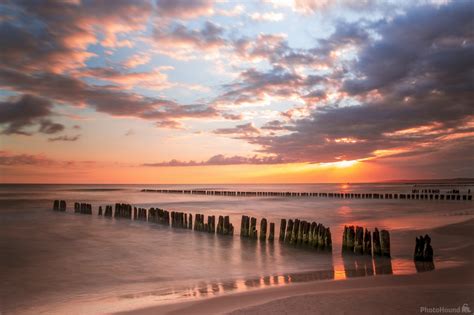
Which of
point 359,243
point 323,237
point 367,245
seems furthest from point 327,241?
point 367,245

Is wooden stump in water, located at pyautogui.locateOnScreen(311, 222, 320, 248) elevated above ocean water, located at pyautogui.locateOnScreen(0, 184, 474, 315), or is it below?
above

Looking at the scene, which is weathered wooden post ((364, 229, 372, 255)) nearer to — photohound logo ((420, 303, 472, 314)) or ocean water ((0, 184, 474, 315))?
ocean water ((0, 184, 474, 315))

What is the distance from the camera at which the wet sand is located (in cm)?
721

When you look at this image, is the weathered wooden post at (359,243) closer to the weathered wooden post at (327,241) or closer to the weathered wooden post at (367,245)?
the weathered wooden post at (367,245)

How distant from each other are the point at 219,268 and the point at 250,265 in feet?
3.54

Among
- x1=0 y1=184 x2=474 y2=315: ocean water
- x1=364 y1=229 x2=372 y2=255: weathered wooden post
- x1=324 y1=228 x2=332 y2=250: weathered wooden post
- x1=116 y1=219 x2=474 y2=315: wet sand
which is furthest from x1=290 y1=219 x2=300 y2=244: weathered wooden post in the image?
x1=116 y1=219 x2=474 y2=315: wet sand

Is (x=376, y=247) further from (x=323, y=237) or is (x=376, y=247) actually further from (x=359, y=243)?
(x=323, y=237)

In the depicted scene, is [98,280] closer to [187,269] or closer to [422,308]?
[187,269]

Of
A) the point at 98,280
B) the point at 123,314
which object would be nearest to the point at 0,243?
the point at 98,280

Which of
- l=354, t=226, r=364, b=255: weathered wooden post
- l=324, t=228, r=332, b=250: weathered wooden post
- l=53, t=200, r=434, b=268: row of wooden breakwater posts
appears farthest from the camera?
l=324, t=228, r=332, b=250: weathered wooden post

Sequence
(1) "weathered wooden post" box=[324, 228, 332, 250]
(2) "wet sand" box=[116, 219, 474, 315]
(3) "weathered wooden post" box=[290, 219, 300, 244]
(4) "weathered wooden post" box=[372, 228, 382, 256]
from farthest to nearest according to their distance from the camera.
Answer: (3) "weathered wooden post" box=[290, 219, 300, 244] → (1) "weathered wooden post" box=[324, 228, 332, 250] → (4) "weathered wooden post" box=[372, 228, 382, 256] → (2) "wet sand" box=[116, 219, 474, 315]

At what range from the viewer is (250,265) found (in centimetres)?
1287

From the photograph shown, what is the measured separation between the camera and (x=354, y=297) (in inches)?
313

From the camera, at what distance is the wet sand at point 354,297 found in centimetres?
721
